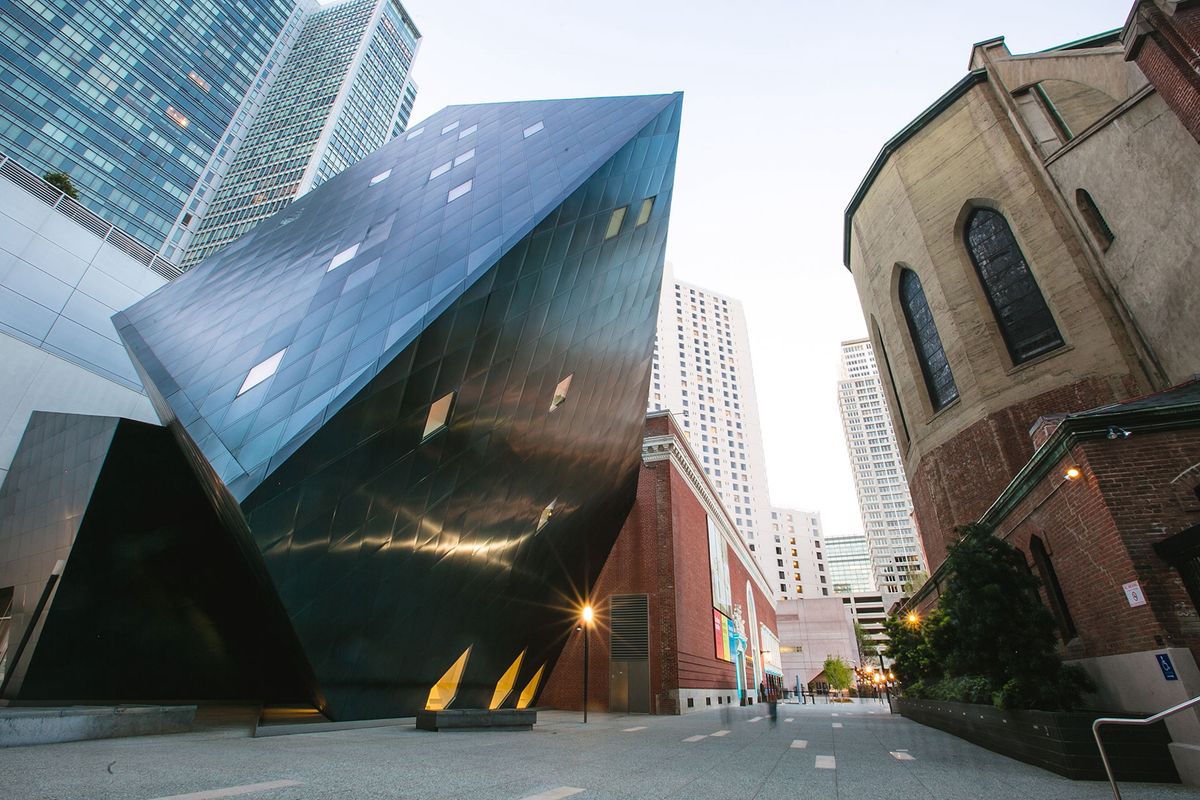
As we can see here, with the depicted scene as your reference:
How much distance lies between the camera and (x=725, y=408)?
111m

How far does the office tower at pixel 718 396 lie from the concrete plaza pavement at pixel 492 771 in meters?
92.0

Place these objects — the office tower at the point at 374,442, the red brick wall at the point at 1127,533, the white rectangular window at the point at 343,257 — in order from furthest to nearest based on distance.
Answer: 1. the white rectangular window at the point at 343,257
2. the office tower at the point at 374,442
3. the red brick wall at the point at 1127,533

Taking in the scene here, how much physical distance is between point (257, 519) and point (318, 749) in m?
3.74

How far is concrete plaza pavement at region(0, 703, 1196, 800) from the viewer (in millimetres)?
4953

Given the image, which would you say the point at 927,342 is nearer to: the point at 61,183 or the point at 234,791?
the point at 234,791

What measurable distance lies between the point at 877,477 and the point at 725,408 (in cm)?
7156

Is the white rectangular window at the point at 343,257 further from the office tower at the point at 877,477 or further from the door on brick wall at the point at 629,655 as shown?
the office tower at the point at 877,477

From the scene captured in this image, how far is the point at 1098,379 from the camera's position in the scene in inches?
776

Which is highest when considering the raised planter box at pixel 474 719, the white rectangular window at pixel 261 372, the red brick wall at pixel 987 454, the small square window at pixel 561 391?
the red brick wall at pixel 987 454

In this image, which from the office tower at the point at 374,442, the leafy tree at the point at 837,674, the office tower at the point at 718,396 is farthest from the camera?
the office tower at the point at 718,396

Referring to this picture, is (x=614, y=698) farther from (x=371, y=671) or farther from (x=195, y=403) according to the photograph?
(x=195, y=403)

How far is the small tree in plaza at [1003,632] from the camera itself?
8.87 meters

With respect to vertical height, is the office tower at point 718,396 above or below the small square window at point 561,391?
above

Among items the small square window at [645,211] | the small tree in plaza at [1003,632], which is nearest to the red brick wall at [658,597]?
the small tree in plaza at [1003,632]
